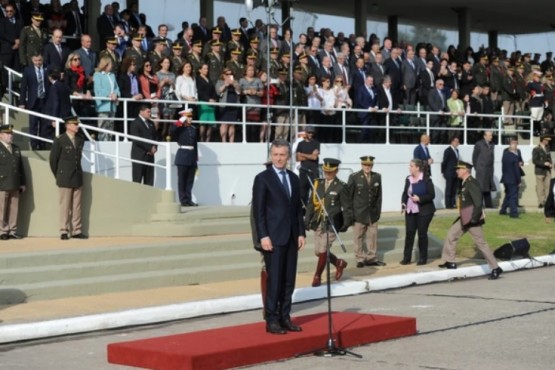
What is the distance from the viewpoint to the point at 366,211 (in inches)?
768

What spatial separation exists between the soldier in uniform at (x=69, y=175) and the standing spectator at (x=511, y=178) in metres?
12.5

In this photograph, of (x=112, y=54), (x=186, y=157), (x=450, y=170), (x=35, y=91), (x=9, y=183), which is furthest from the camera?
(x=450, y=170)

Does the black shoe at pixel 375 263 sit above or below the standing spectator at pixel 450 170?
below

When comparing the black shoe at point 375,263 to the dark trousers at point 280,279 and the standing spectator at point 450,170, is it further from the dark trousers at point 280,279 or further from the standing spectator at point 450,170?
the standing spectator at point 450,170

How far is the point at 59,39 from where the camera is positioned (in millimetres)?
21562

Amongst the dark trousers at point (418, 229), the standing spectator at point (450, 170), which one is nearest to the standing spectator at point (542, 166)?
the standing spectator at point (450, 170)

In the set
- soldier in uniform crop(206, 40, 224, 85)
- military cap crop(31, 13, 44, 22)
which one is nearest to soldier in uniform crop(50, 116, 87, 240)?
military cap crop(31, 13, 44, 22)

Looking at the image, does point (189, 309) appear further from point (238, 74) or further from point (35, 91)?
point (238, 74)

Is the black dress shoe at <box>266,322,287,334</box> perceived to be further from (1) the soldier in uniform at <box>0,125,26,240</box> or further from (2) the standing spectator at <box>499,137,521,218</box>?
(2) the standing spectator at <box>499,137,521,218</box>

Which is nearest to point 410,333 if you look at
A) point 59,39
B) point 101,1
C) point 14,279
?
point 14,279

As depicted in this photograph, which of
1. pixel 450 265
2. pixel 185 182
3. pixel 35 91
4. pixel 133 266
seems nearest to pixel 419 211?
pixel 450 265

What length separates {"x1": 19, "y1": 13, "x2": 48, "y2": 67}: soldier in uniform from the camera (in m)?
21.3

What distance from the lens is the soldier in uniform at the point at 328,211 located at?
54.6 ft

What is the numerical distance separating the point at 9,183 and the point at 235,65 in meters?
7.98
